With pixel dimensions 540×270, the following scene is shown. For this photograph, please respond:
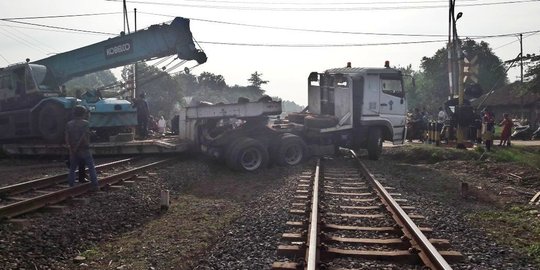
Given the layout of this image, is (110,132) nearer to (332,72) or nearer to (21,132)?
(21,132)

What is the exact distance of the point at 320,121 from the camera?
47.1 ft

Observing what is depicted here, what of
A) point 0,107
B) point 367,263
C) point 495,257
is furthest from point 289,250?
point 0,107

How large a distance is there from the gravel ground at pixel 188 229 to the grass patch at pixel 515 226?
0.63 ft

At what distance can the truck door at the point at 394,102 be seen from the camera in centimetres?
1492

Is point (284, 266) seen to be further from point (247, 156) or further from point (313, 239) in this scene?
point (247, 156)

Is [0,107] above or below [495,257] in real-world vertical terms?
above

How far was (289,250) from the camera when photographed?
507 cm

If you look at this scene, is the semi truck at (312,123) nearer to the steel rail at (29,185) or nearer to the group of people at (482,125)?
the steel rail at (29,185)

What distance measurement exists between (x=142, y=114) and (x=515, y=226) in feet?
44.6

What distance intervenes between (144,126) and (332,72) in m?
7.31

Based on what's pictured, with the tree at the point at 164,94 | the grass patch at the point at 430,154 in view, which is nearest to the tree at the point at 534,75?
the grass patch at the point at 430,154

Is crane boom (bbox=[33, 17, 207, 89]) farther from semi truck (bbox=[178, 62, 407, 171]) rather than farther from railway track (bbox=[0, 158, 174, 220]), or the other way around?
railway track (bbox=[0, 158, 174, 220])

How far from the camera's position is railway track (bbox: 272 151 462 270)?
15.8ft

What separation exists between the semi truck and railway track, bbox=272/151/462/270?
4.05 m
